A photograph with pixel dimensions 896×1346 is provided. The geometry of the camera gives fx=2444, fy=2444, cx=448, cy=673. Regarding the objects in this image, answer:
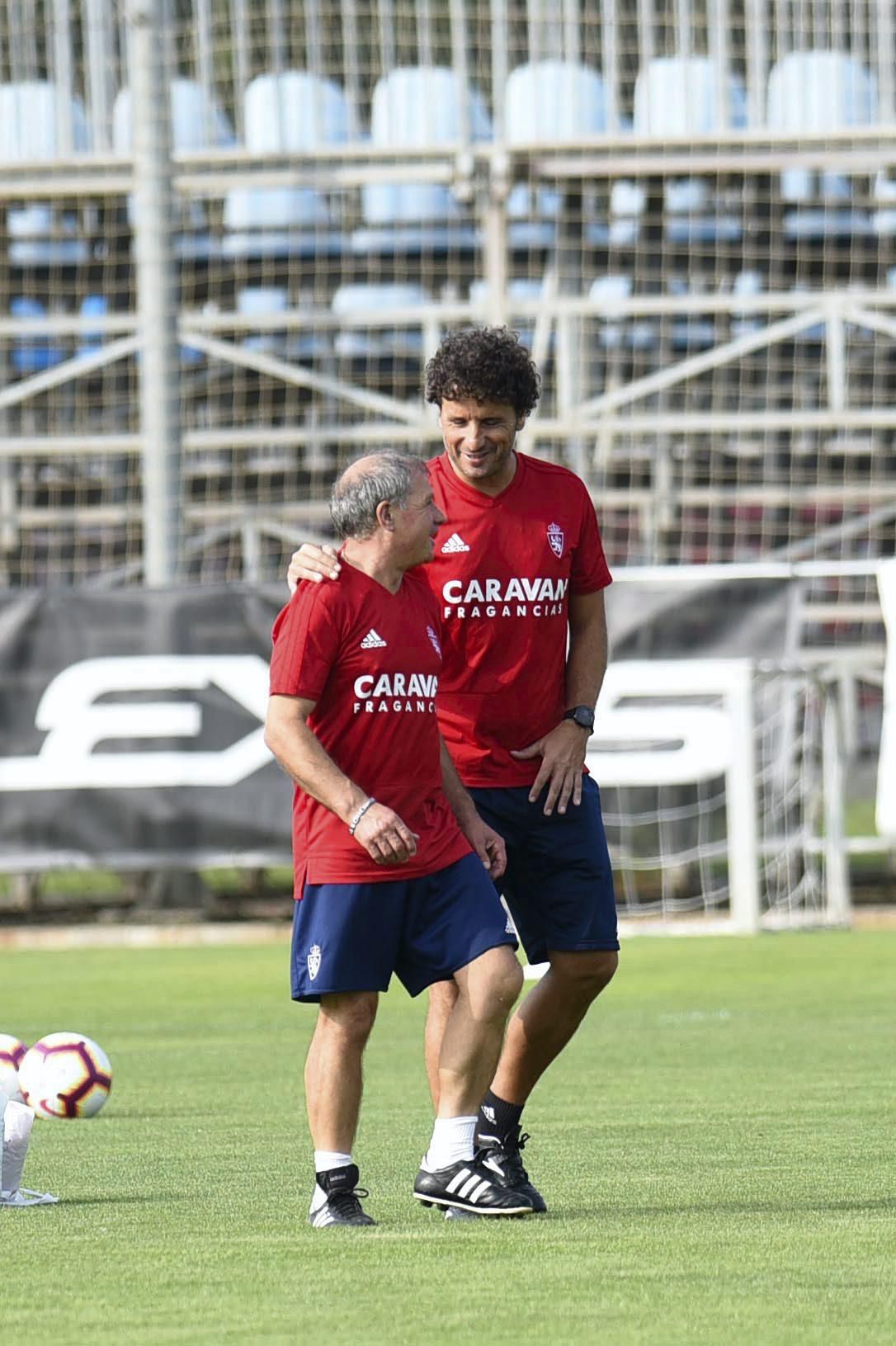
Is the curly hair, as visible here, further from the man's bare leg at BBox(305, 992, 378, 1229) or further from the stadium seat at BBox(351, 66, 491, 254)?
the stadium seat at BBox(351, 66, 491, 254)

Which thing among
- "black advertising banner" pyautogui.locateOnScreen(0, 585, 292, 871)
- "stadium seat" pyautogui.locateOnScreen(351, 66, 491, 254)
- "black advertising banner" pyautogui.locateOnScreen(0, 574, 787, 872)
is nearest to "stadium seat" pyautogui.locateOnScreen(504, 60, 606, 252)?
"stadium seat" pyautogui.locateOnScreen(351, 66, 491, 254)

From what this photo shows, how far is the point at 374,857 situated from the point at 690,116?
1509 cm

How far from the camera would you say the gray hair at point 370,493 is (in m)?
5.11

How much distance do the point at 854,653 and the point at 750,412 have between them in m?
3.64

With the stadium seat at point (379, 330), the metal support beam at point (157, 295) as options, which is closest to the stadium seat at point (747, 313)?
the stadium seat at point (379, 330)

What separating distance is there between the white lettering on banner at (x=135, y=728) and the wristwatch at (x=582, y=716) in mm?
9413

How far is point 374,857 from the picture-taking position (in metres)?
4.96

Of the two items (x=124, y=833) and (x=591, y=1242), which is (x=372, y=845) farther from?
(x=124, y=833)

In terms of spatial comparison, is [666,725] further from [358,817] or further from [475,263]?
[358,817]

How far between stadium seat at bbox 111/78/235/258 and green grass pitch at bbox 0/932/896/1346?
1016 centimetres

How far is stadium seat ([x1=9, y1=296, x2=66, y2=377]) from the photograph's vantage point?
794 inches

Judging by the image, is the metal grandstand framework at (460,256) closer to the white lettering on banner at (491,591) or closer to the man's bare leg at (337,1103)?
the white lettering on banner at (491,591)

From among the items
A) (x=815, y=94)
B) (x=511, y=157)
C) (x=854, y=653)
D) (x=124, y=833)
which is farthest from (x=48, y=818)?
(x=815, y=94)

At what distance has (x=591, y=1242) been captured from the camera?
4766mm
